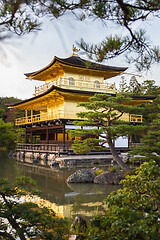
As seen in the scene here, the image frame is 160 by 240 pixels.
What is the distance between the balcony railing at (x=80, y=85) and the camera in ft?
71.5

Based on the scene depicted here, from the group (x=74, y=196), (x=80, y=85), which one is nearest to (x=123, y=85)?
(x=80, y=85)

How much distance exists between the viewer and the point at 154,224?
2.94m

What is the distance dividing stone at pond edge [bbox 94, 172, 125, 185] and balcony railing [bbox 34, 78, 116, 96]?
1257 cm

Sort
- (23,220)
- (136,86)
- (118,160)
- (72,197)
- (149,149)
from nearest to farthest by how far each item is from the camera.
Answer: (23,220) < (72,197) < (118,160) < (149,149) < (136,86)

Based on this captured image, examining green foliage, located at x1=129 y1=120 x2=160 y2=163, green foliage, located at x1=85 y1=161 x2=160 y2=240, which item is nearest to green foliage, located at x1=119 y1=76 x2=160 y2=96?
green foliage, located at x1=129 y1=120 x2=160 y2=163

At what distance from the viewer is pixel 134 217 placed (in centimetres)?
282

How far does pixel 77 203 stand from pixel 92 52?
4553 mm

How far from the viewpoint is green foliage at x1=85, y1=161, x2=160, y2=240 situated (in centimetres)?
262

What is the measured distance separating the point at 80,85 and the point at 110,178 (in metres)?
14.3

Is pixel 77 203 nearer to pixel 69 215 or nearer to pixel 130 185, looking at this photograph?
pixel 69 215

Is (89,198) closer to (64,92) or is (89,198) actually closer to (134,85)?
(64,92)

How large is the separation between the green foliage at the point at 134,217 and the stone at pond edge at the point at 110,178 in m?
5.81

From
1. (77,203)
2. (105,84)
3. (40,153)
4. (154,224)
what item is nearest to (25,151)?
(40,153)

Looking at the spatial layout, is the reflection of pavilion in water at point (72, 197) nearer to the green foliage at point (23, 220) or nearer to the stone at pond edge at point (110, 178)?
the stone at pond edge at point (110, 178)
